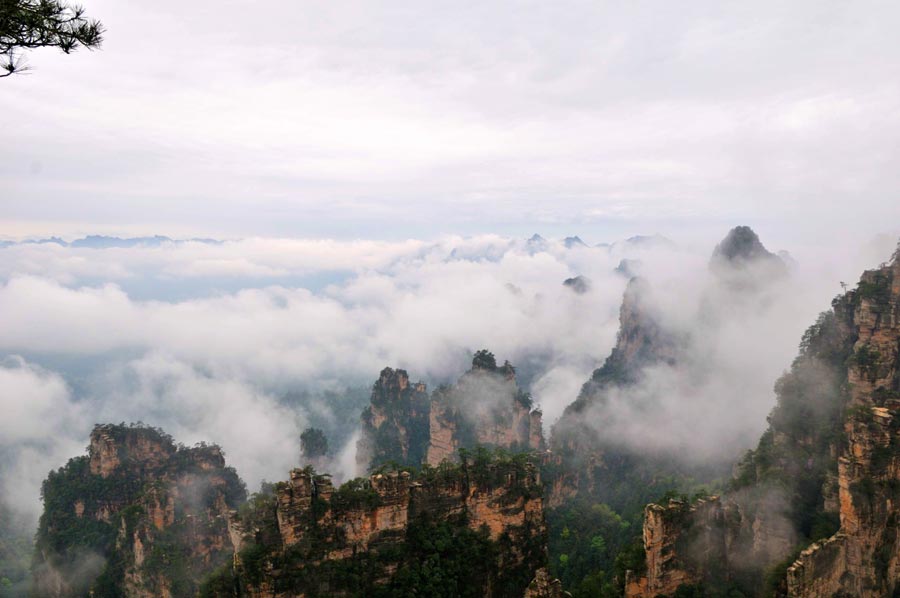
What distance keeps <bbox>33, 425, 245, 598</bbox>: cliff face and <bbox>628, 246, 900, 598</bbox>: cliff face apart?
91.0 ft

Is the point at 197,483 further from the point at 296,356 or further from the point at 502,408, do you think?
the point at 296,356

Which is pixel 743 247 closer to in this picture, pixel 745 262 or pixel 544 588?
pixel 745 262

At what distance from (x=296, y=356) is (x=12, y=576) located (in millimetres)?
131410

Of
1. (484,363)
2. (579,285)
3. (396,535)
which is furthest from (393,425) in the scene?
(579,285)

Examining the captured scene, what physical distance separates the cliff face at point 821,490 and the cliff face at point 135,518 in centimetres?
2775

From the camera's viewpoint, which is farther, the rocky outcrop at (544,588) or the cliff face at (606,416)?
the cliff face at (606,416)

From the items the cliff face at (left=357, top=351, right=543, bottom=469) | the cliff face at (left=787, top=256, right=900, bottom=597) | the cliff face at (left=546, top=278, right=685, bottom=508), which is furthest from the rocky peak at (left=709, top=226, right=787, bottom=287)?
the cliff face at (left=787, top=256, right=900, bottom=597)

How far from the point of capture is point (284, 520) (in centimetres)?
2367

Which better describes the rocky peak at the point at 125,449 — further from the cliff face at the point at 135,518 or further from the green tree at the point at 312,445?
the green tree at the point at 312,445

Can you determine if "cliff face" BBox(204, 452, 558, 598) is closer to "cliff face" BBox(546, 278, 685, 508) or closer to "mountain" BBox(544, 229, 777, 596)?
"mountain" BBox(544, 229, 777, 596)

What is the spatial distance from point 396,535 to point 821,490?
2096cm

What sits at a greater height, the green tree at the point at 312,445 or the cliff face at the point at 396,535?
the cliff face at the point at 396,535

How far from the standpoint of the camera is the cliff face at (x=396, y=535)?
931 inches

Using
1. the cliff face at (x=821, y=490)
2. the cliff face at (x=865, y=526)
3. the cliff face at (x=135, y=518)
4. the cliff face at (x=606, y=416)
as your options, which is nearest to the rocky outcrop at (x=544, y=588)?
the cliff face at (x=821, y=490)
